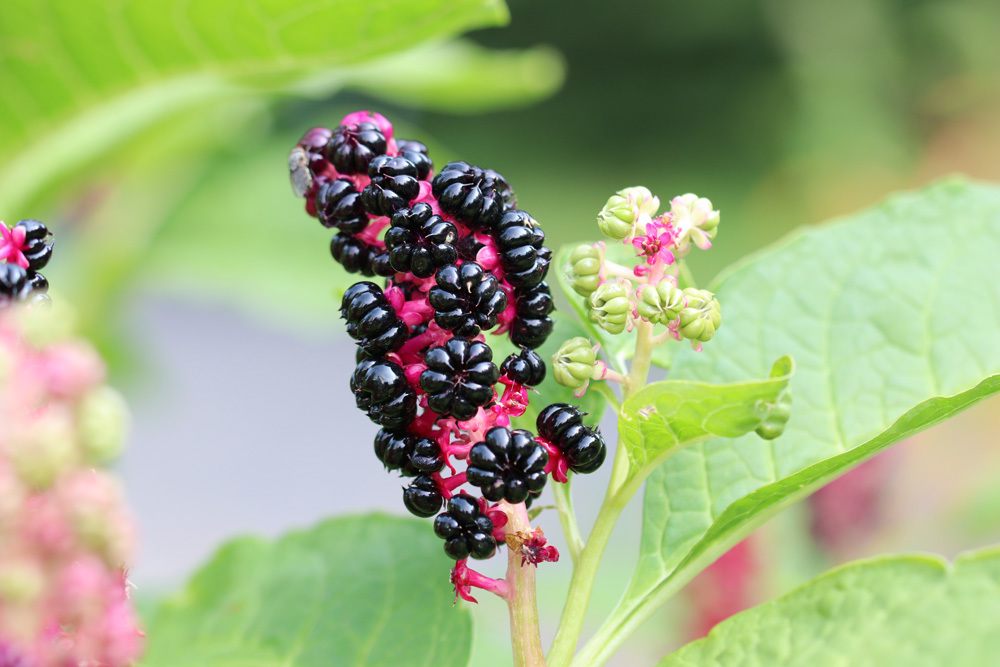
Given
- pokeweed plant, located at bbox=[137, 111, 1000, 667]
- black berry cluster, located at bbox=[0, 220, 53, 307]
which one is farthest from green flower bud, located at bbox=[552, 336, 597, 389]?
black berry cluster, located at bbox=[0, 220, 53, 307]

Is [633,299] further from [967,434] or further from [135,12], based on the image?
[967,434]

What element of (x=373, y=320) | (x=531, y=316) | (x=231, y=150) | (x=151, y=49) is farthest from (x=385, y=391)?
(x=231, y=150)

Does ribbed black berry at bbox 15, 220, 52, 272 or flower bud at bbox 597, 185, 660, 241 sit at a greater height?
ribbed black berry at bbox 15, 220, 52, 272

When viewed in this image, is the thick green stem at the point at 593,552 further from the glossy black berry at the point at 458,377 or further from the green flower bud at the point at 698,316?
the glossy black berry at the point at 458,377

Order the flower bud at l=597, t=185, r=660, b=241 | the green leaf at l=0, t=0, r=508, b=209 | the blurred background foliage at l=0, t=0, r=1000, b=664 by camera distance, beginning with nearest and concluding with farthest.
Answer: the flower bud at l=597, t=185, r=660, b=241
the green leaf at l=0, t=0, r=508, b=209
the blurred background foliage at l=0, t=0, r=1000, b=664

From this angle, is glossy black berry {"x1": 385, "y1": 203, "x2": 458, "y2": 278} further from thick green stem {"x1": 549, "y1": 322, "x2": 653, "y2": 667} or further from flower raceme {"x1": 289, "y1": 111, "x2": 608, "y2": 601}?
thick green stem {"x1": 549, "y1": 322, "x2": 653, "y2": 667}

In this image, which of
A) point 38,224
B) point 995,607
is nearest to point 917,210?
point 995,607

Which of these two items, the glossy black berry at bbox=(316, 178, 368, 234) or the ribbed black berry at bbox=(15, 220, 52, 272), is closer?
the ribbed black berry at bbox=(15, 220, 52, 272)

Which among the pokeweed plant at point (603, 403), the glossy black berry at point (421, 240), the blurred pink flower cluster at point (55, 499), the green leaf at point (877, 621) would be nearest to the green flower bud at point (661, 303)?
the pokeweed plant at point (603, 403)
